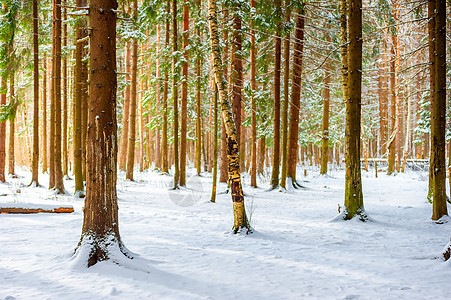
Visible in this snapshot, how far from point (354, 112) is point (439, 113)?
1.81m

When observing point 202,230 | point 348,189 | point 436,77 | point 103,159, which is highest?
point 436,77

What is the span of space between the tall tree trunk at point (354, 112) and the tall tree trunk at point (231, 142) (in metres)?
3.03

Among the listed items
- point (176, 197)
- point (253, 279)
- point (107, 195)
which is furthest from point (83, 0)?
point (253, 279)

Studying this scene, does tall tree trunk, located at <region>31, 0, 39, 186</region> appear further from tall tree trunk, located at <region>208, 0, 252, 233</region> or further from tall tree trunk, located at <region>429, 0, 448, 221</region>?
tall tree trunk, located at <region>429, 0, 448, 221</region>

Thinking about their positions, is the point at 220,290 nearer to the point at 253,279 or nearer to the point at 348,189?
the point at 253,279

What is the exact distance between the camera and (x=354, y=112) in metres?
7.83

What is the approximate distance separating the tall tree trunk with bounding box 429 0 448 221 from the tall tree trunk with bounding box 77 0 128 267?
22.7 feet

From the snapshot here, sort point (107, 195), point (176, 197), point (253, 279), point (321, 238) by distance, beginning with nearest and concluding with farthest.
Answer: point (253, 279) → point (107, 195) → point (321, 238) → point (176, 197)

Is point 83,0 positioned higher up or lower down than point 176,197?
higher up

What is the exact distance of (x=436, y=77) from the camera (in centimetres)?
698

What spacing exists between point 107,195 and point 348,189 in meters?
5.98

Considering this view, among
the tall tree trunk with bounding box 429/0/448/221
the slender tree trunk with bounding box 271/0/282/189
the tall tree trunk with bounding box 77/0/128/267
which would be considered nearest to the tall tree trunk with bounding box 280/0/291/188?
the slender tree trunk with bounding box 271/0/282/189

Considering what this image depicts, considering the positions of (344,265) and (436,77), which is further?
(436,77)

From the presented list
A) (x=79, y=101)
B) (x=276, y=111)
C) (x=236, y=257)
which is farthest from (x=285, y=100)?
(x=236, y=257)
